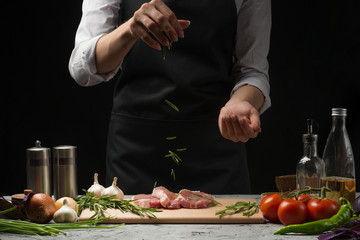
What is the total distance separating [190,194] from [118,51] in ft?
2.15

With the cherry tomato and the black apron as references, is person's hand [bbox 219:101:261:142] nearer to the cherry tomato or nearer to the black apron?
the cherry tomato

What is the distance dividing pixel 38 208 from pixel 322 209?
33.5 inches

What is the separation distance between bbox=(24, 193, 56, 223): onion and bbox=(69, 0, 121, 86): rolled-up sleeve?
2.46 feet

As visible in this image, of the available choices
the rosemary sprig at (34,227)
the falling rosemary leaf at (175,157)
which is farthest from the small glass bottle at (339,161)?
the rosemary sprig at (34,227)

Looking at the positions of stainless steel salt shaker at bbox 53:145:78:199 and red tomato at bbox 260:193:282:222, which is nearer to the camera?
red tomato at bbox 260:193:282:222

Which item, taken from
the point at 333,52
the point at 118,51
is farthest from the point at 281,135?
the point at 118,51

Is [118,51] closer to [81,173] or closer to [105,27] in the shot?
[105,27]

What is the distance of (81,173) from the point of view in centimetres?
366

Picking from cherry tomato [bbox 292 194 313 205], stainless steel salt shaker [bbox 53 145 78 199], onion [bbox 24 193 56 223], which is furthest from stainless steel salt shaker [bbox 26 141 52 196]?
cherry tomato [bbox 292 194 313 205]

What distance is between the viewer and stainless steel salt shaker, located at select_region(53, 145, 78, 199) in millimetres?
1887

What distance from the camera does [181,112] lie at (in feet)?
7.72

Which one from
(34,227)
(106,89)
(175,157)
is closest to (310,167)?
(175,157)

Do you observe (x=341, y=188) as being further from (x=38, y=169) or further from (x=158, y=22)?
(x=38, y=169)

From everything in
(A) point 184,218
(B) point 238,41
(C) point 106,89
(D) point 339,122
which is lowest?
(A) point 184,218
